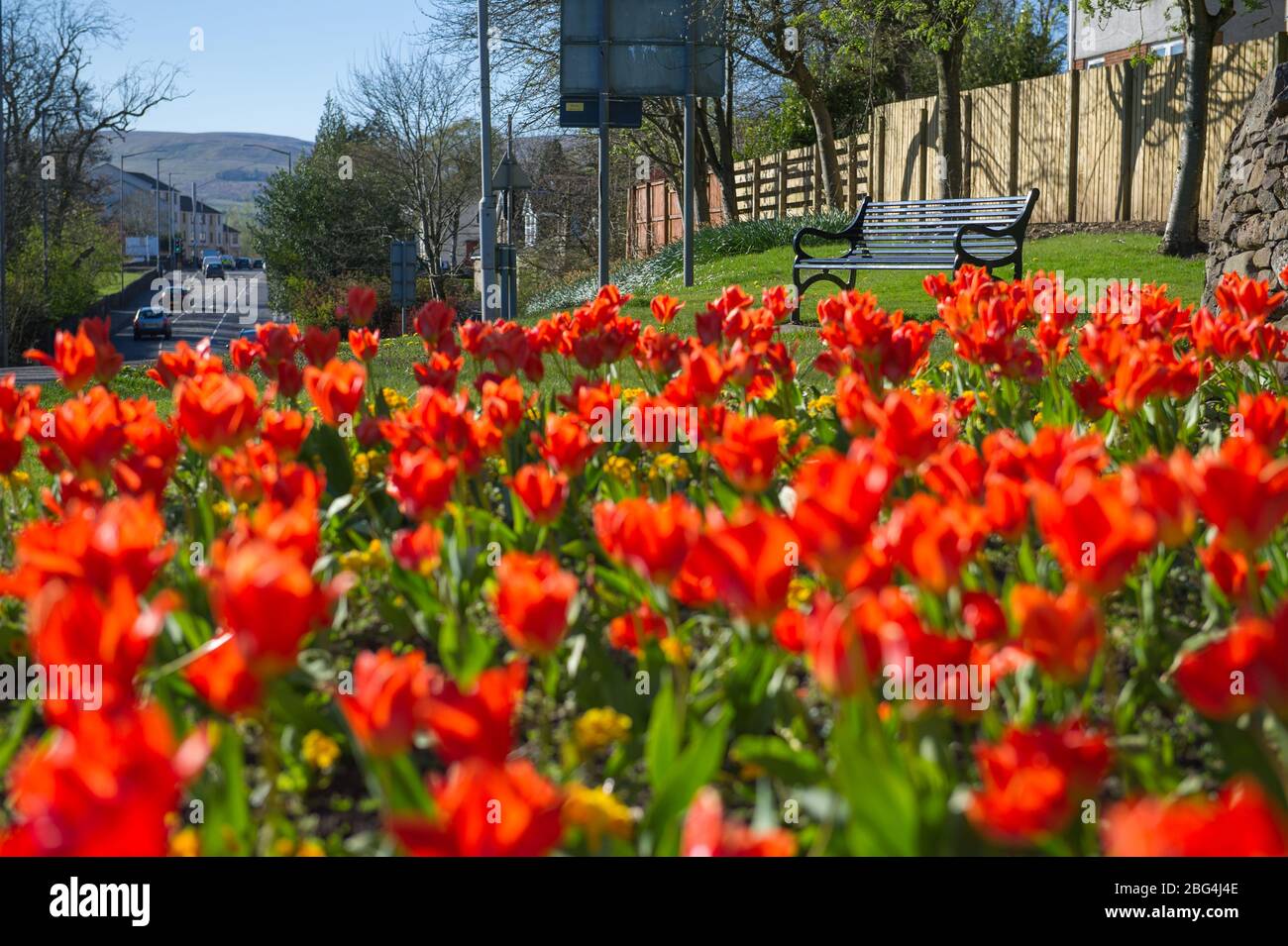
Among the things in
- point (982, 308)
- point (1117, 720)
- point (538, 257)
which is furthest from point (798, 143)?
point (1117, 720)

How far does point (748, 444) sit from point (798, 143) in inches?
1234

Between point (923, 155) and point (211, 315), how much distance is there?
66286mm

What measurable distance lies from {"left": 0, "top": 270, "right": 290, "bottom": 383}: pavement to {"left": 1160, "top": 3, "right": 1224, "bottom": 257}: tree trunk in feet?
122

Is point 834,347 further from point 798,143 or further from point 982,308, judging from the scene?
point 798,143

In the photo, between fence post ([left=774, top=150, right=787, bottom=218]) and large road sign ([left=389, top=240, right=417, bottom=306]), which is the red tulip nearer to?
large road sign ([left=389, top=240, right=417, bottom=306])

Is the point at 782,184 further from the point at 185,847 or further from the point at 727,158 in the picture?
the point at 185,847

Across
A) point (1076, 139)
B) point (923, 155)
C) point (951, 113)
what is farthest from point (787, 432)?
point (923, 155)

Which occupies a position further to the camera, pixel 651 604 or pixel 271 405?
pixel 271 405

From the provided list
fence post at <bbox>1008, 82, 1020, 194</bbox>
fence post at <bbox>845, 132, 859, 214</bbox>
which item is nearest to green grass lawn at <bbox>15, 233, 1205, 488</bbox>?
fence post at <bbox>1008, 82, 1020, 194</bbox>

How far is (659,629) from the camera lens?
2086 mm

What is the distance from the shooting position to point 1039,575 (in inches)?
87.9

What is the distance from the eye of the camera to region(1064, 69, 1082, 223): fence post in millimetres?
19484

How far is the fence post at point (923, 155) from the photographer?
23391 millimetres
